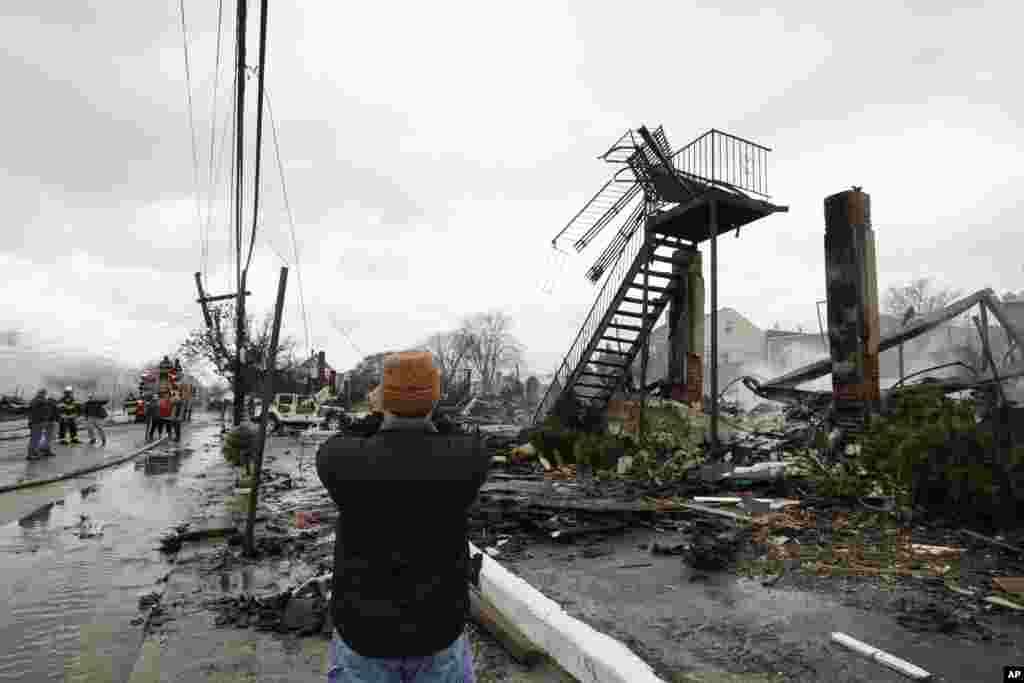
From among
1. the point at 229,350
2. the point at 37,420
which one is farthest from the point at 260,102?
the point at 229,350

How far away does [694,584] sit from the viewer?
15.5 feet

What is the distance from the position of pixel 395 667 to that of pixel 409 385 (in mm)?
907

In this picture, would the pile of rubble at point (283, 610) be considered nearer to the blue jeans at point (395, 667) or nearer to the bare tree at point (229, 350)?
the blue jeans at point (395, 667)

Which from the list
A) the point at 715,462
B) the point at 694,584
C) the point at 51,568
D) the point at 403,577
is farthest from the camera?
the point at 715,462

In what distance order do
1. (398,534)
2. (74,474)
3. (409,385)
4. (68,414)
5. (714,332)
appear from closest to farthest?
(398,534)
(409,385)
(714,332)
(74,474)
(68,414)

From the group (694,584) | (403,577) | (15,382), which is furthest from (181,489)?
(15,382)

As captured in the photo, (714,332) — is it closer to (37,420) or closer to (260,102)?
(260,102)

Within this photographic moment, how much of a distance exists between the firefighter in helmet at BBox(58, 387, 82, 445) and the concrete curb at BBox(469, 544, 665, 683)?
63.7ft

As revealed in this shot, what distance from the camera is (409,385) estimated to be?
7.07 ft

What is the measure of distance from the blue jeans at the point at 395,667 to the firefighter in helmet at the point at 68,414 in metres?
20.7

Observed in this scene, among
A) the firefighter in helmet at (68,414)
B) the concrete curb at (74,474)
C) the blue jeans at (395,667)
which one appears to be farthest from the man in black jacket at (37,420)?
the blue jeans at (395,667)

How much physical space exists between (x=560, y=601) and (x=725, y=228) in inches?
404

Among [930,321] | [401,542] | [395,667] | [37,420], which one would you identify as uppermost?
[930,321]

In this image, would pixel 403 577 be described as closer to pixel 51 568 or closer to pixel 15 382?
pixel 51 568
